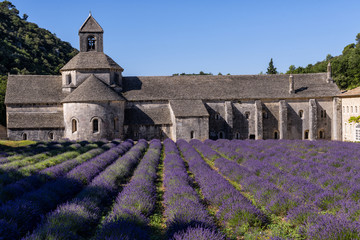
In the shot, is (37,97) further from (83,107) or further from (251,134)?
(251,134)

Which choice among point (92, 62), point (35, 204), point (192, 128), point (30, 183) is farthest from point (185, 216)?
point (92, 62)

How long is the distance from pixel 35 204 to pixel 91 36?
103ft

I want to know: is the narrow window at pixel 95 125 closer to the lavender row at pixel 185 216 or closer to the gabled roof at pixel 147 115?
the gabled roof at pixel 147 115

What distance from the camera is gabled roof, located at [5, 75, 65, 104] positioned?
3319 centimetres

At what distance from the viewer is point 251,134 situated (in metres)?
36.2

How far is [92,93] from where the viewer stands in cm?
3141

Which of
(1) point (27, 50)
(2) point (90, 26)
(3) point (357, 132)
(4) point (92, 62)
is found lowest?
(3) point (357, 132)

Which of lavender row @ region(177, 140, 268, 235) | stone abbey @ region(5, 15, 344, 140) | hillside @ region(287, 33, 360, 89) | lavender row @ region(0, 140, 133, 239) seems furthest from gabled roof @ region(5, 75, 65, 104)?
hillside @ region(287, 33, 360, 89)

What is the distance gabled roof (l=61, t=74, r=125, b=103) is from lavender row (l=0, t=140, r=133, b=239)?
19229 millimetres

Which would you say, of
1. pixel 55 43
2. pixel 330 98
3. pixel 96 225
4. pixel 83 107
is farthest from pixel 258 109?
pixel 55 43

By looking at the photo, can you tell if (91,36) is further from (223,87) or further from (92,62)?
(223,87)

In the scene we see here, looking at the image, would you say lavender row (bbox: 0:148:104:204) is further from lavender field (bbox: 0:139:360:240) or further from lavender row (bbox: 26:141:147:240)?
lavender row (bbox: 26:141:147:240)

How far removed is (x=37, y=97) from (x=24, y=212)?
29.2 meters

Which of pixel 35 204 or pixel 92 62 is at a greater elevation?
pixel 92 62
